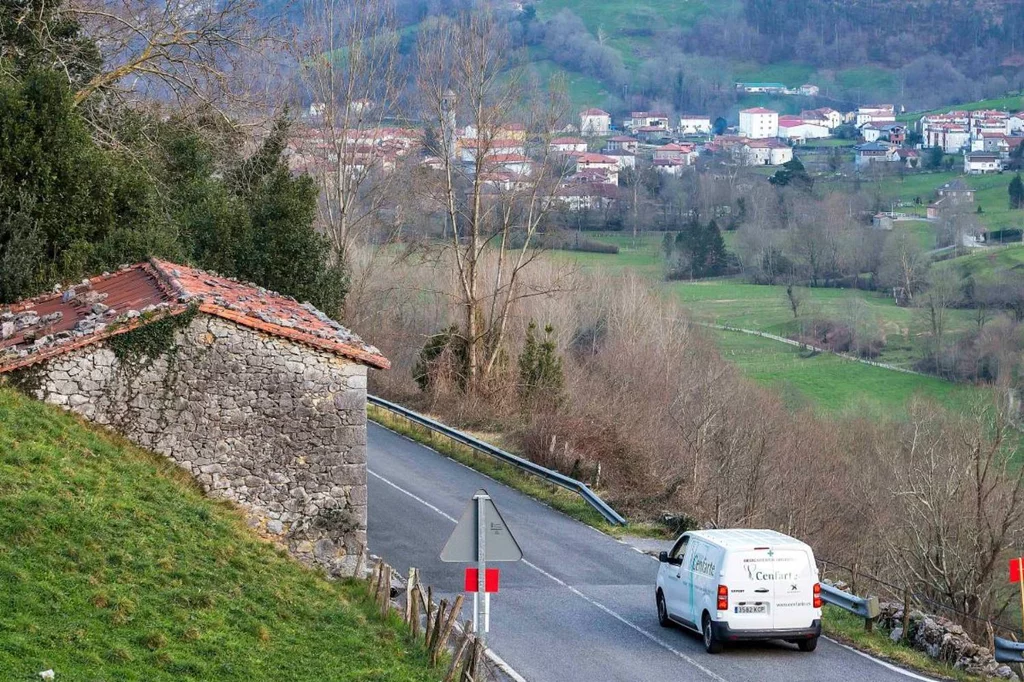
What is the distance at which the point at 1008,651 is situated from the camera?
56.9ft

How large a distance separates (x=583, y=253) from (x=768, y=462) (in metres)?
50.6

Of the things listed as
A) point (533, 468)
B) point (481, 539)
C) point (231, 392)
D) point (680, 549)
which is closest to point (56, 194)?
point (231, 392)

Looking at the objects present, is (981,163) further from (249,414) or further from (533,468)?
(249,414)

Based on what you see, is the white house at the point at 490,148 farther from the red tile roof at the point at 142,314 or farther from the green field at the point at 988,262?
the green field at the point at 988,262

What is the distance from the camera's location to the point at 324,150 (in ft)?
180

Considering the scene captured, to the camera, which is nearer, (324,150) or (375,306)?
(324,150)

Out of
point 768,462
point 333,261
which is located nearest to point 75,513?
point 768,462

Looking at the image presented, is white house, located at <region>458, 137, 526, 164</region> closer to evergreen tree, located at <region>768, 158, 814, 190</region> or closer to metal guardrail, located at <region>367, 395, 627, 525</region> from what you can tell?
metal guardrail, located at <region>367, 395, 627, 525</region>

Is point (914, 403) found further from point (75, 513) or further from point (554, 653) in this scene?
point (75, 513)

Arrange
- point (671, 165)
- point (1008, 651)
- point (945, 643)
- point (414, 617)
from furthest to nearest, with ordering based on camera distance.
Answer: point (671, 165) → point (1008, 651) → point (945, 643) → point (414, 617)

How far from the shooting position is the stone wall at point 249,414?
18.1 metres

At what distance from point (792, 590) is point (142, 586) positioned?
8.10 m

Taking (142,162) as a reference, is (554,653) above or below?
below

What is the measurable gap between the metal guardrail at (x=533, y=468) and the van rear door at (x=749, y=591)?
415 inches
